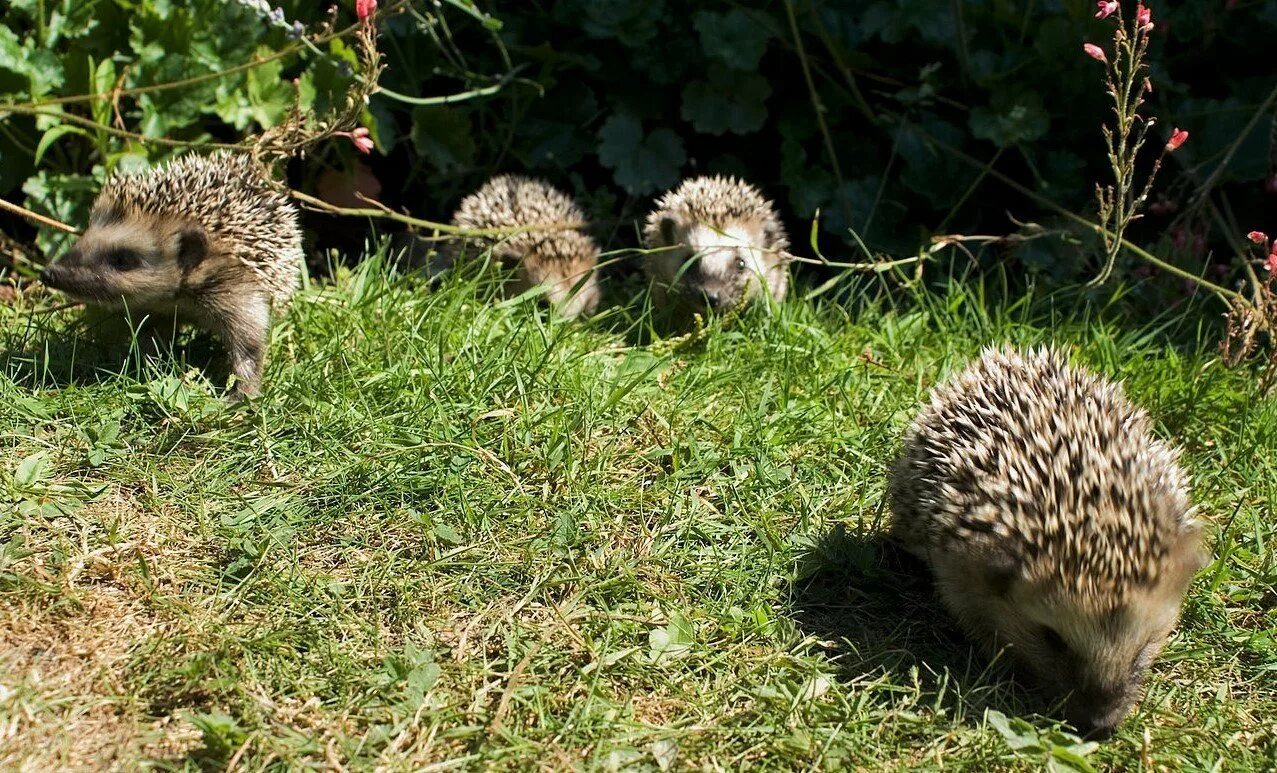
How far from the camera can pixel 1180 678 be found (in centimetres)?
354

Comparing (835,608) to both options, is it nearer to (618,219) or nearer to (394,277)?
(394,277)

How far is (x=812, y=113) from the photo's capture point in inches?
253

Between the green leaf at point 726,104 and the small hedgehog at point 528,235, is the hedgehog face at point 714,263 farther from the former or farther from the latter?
the green leaf at point 726,104

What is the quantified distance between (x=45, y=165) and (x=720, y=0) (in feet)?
11.0

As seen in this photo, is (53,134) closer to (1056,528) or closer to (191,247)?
(191,247)

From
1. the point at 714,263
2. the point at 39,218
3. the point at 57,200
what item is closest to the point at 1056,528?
the point at 714,263

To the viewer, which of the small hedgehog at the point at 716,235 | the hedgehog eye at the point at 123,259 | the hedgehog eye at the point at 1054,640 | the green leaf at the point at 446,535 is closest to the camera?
the hedgehog eye at the point at 1054,640

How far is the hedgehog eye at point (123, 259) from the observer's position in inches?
186

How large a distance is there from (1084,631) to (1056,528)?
28cm

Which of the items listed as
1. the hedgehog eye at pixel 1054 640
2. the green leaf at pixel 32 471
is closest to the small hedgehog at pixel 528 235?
the green leaf at pixel 32 471

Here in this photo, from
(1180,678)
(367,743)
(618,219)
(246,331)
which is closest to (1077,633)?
(1180,678)

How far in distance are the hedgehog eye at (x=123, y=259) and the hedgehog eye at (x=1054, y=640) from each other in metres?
3.55

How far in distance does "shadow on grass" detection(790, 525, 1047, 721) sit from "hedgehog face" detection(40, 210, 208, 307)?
2729mm

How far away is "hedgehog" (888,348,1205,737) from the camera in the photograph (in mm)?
3248
